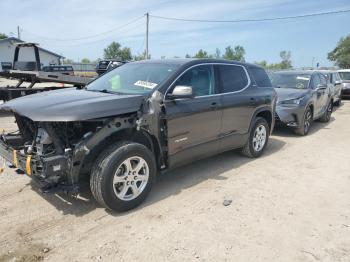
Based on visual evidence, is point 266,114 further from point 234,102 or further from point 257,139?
point 234,102

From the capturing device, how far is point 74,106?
3.62 metres

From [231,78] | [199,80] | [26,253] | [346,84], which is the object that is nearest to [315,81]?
[231,78]

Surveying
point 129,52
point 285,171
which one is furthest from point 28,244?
point 129,52

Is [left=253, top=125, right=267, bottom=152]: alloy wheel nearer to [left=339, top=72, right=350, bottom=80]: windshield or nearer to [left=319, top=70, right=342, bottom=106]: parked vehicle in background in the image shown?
[left=319, top=70, right=342, bottom=106]: parked vehicle in background

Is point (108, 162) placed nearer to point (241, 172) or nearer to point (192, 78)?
point (192, 78)

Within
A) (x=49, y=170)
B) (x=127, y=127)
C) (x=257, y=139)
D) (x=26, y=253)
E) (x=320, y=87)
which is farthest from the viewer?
(x=320, y=87)

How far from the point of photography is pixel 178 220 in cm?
385

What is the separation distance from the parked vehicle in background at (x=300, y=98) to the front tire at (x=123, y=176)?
17.2 ft

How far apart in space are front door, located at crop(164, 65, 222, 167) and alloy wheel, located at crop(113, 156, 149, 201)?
52cm

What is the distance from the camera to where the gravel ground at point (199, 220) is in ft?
10.6

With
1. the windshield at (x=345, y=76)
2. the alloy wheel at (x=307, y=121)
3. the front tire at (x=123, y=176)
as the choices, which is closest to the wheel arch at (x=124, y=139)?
the front tire at (x=123, y=176)

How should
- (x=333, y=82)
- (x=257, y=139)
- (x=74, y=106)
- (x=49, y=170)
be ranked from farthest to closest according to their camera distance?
(x=333, y=82) → (x=257, y=139) → (x=74, y=106) → (x=49, y=170)

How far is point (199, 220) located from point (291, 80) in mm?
7077

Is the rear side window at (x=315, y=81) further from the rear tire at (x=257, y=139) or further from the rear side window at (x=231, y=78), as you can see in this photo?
the rear side window at (x=231, y=78)
